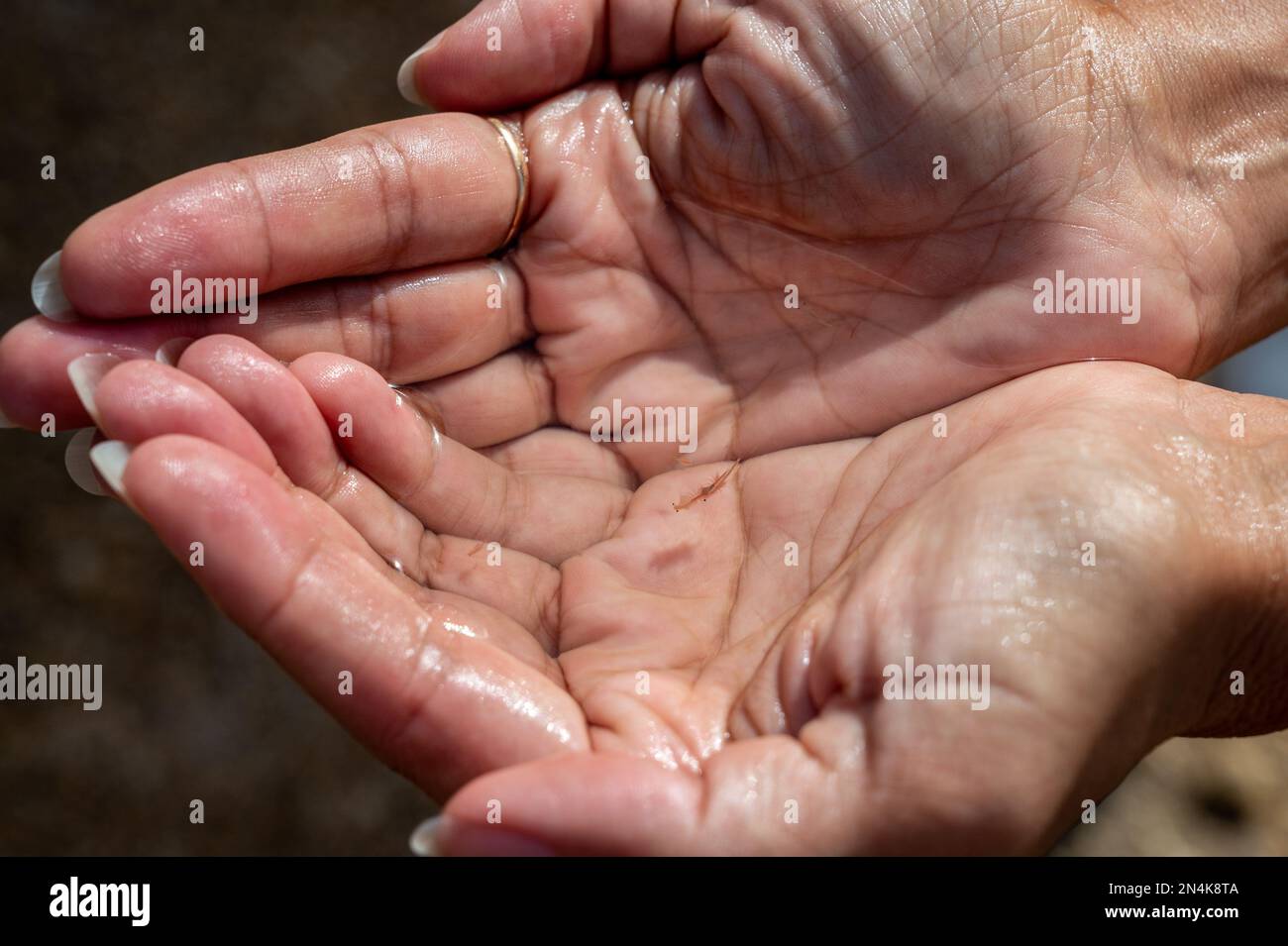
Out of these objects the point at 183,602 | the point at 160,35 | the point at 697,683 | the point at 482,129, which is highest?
the point at 160,35

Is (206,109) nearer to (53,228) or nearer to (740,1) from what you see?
(53,228)

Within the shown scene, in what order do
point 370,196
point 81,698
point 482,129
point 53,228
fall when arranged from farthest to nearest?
point 53,228 → point 81,698 → point 482,129 → point 370,196

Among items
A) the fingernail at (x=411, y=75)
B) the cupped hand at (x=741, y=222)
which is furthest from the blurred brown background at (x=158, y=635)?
the cupped hand at (x=741, y=222)

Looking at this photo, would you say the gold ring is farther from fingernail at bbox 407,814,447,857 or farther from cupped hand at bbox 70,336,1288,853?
fingernail at bbox 407,814,447,857

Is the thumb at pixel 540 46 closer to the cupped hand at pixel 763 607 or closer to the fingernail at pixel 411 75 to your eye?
the fingernail at pixel 411 75

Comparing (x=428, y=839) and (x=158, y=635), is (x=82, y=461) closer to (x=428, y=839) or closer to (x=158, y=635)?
(x=428, y=839)

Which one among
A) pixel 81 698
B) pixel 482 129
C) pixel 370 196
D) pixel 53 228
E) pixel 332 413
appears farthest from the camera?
pixel 53 228

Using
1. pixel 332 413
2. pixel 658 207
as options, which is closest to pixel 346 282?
pixel 332 413
